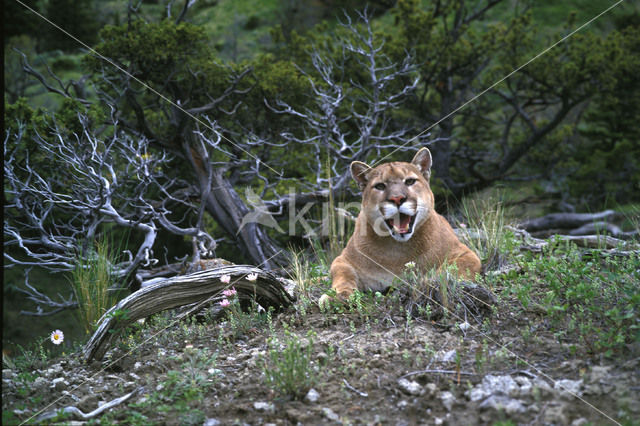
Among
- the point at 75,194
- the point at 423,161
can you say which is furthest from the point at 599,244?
the point at 75,194

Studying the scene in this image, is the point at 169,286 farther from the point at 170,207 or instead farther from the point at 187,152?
the point at 170,207

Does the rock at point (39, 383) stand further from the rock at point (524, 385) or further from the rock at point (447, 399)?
the rock at point (524, 385)

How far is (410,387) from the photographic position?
3297 mm

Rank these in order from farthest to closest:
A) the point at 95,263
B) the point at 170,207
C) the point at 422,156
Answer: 1. the point at 170,207
2. the point at 95,263
3. the point at 422,156

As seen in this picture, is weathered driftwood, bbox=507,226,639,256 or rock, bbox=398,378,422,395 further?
weathered driftwood, bbox=507,226,639,256

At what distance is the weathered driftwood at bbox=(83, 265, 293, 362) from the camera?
4.09 metres

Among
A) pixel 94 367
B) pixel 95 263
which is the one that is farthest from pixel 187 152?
pixel 94 367

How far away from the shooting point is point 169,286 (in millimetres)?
4543

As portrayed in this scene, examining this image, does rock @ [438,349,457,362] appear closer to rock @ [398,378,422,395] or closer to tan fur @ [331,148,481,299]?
rock @ [398,378,422,395]

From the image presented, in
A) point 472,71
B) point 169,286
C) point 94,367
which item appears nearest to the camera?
point 94,367

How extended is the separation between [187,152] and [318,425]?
755 cm

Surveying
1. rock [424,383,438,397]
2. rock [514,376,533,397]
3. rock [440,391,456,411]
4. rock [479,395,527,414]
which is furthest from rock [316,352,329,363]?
rock [514,376,533,397]

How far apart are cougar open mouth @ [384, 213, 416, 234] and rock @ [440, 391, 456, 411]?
6.07 ft

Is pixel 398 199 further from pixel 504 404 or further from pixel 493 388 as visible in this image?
pixel 504 404
